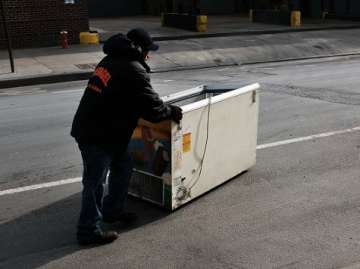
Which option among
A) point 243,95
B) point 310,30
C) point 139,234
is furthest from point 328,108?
point 310,30

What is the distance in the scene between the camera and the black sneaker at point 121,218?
4936 millimetres

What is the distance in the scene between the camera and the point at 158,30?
24.9m

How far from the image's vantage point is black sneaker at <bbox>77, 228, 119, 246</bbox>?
4.56 meters

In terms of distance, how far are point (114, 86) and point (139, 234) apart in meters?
1.37

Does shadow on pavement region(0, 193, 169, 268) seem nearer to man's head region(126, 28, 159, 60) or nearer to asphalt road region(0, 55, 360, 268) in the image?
asphalt road region(0, 55, 360, 268)

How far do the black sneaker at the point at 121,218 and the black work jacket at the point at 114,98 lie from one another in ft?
2.55

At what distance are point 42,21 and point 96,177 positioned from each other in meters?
16.9

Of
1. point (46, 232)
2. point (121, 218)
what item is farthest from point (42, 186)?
point (121, 218)

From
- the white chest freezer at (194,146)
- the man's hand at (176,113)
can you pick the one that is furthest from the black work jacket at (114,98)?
the white chest freezer at (194,146)

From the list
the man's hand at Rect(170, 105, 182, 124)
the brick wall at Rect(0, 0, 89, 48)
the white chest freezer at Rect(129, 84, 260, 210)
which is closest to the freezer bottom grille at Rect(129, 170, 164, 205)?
the white chest freezer at Rect(129, 84, 260, 210)

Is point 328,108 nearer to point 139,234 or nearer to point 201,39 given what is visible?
point 139,234

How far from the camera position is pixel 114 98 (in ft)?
14.3

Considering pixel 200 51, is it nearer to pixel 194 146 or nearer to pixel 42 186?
pixel 42 186

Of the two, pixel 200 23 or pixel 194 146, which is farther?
pixel 200 23
